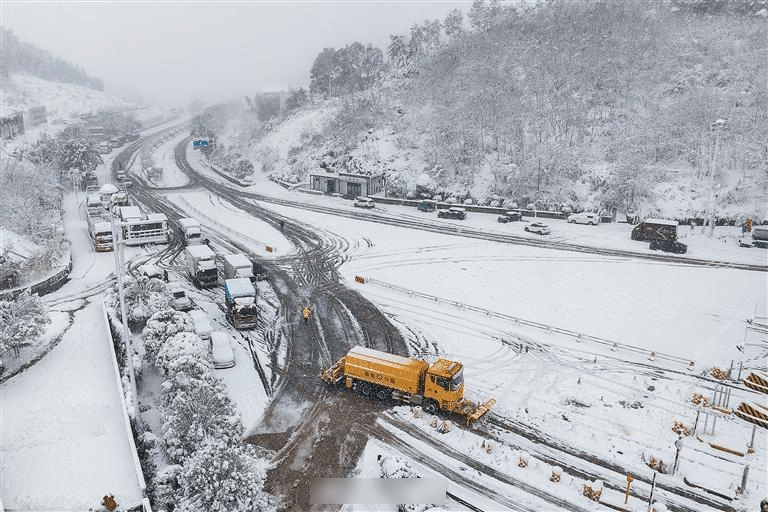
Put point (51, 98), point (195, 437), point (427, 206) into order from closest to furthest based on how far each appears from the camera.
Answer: point (195, 437), point (427, 206), point (51, 98)

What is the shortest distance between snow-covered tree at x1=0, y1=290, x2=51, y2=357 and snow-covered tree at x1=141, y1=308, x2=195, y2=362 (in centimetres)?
594

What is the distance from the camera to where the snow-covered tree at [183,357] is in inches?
859

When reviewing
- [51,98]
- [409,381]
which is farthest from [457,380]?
[51,98]

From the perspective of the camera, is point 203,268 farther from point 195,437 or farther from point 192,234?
point 195,437

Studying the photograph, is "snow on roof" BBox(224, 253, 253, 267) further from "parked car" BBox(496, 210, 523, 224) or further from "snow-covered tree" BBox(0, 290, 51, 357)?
"parked car" BBox(496, 210, 523, 224)

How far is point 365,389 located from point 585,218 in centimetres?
4242

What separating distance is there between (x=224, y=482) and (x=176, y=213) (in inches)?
2119

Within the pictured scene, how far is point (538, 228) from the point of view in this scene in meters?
53.7

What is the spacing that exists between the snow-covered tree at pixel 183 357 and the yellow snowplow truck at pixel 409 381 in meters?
6.08

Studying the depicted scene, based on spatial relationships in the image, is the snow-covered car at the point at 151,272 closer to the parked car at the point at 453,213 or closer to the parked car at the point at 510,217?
the parked car at the point at 453,213

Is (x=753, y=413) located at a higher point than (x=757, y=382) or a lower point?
lower

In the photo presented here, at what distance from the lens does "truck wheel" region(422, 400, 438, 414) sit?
22469 mm

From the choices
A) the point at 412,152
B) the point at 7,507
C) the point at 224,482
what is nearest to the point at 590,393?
the point at 224,482

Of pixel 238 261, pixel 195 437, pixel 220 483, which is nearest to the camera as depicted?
pixel 220 483
